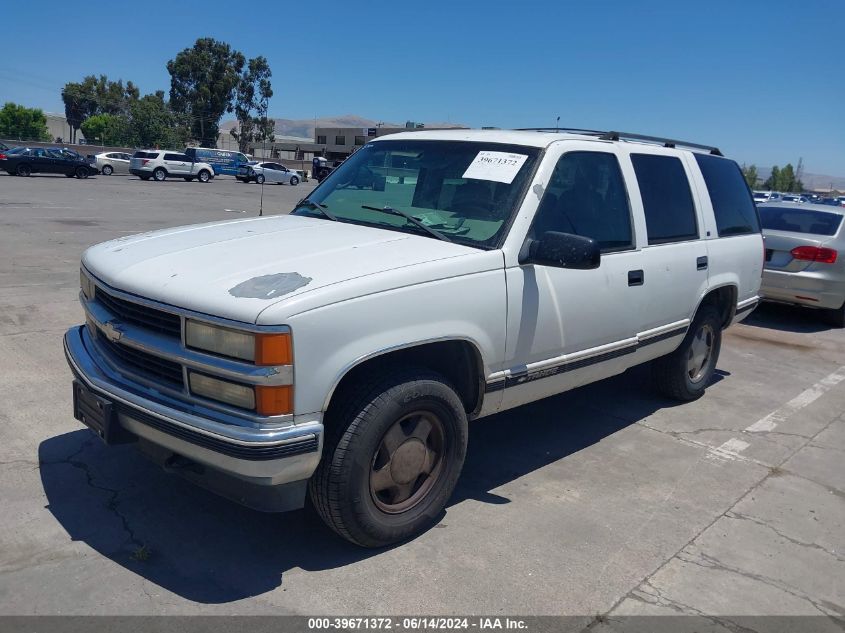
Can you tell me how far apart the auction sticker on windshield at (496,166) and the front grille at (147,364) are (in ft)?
6.63

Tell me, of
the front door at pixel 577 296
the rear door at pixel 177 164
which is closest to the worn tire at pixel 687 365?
the front door at pixel 577 296

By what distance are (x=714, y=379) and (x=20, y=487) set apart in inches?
232

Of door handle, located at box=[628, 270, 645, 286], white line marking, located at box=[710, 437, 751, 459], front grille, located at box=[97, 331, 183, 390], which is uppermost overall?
door handle, located at box=[628, 270, 645, 286]

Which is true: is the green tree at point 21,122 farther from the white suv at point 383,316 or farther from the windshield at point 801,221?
the white suv at point 383,316

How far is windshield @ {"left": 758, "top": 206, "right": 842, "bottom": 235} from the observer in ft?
32.6

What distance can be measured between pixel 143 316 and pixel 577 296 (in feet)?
7.71

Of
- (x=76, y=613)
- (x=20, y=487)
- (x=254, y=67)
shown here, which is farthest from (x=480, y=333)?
(x=254, y=67)

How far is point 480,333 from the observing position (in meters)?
3.75

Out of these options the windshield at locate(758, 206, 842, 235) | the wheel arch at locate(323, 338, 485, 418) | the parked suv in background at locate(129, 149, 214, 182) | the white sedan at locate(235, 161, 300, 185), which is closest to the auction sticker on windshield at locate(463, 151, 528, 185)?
the wheel arch at locate(323, 338, 485, 418)

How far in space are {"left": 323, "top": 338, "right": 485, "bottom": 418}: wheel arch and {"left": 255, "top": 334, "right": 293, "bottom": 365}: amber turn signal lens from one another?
469 mm

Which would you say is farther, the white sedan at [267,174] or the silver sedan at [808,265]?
the white sedan at [267,174]

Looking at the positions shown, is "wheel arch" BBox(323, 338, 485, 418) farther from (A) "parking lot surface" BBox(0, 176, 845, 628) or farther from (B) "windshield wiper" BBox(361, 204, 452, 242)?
(A) "parking lot surface" BBox(0, 176, 845, 628)

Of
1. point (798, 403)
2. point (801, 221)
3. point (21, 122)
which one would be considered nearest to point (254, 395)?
point (798, 403)

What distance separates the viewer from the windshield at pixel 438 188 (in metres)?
4.10
